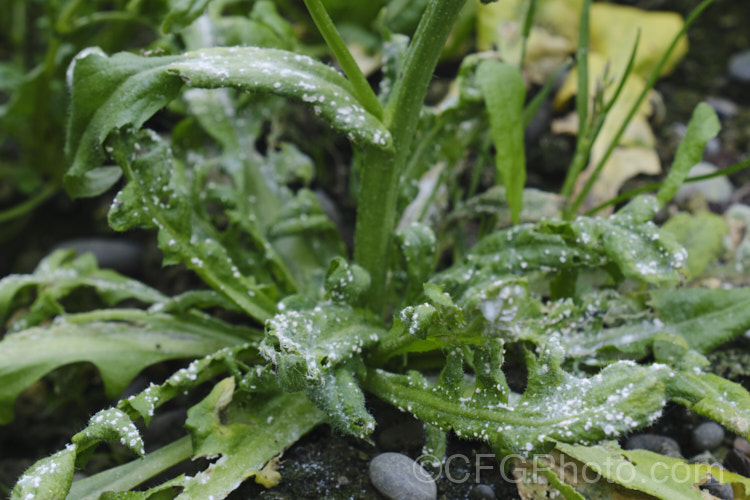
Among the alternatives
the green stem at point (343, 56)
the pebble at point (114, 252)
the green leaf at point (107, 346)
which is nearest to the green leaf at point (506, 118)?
the green stem at point (343, 56)

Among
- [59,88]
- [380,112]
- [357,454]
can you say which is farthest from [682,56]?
[59,88]

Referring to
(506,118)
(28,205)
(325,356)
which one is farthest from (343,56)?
(28,205)

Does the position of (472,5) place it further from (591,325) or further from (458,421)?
(458,421)

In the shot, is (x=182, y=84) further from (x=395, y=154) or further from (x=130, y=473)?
(x=130, y=473)

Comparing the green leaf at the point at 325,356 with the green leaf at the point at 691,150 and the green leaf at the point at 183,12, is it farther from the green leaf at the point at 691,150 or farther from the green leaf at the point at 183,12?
the green leaf at the point at 691,150

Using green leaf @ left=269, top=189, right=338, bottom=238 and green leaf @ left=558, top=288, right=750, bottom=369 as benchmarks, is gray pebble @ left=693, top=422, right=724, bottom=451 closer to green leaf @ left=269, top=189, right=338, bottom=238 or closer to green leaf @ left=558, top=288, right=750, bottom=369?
green leaf @ left=558, top=288, right=750, bottom=369

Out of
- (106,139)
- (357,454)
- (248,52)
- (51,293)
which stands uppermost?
(248,52)
